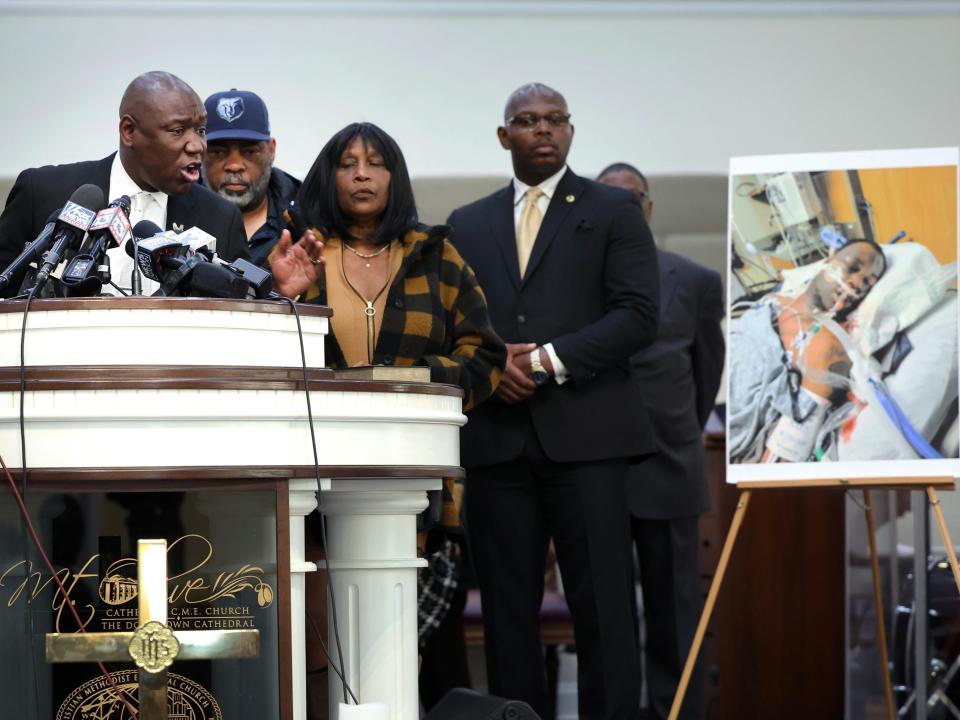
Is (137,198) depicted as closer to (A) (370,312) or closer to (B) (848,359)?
(A) (370,312)

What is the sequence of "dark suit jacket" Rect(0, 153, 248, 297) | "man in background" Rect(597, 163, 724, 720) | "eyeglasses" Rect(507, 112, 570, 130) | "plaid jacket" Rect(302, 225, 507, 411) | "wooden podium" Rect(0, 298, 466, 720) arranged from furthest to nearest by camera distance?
"man in background" Rect(597, 163, 724, 720) → "eyeglasses" Rect(507, 112, 570, 130) → "plaid jacket" Rect(302, 225, 507, 411) → "dark suit jacket" Rect(0, 153, 248, 297) → "wooden podium" Rect(0, 298, 466, 720)

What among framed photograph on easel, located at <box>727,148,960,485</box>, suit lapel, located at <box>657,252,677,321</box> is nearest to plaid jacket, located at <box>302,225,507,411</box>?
framed photograph on easel, located at <box>727,148,960,485</box>

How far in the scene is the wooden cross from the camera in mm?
1999

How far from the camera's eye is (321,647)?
2.55 metres

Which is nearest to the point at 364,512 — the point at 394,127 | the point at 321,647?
the point at 321,647

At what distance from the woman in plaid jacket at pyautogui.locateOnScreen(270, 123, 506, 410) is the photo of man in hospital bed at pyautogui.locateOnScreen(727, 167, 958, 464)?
2.53 ft

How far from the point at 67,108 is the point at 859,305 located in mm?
3896

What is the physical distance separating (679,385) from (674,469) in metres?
0.28

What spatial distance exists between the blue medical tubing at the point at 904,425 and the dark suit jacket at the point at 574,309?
0.52 meters

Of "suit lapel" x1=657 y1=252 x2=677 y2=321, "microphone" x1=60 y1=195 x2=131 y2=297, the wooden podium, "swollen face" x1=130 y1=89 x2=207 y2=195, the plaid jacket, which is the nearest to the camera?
the wooden podium

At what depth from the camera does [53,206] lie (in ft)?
9.09

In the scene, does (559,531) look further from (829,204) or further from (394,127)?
(394,127)

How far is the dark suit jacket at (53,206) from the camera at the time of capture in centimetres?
277

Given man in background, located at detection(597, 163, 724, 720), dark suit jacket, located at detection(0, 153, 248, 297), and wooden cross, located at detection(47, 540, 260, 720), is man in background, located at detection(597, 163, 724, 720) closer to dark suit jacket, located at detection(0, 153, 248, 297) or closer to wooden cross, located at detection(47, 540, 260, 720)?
dark suit jacket, located at detection(0, 153, 248, 297)
